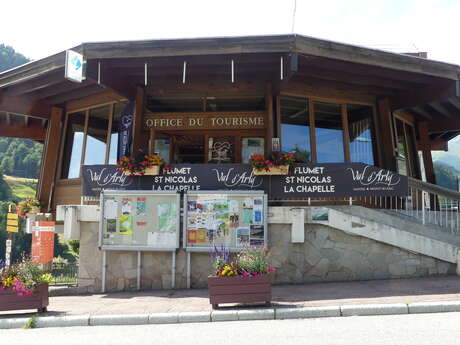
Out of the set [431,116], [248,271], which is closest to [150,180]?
[248,271]

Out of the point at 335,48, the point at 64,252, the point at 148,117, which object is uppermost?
the point at 335,48

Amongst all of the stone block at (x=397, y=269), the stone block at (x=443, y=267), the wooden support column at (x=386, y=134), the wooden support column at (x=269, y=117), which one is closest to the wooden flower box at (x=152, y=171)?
the wooden support column at (x=269, y=117)

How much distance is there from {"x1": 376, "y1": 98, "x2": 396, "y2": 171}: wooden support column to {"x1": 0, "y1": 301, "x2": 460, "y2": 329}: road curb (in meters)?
7.22

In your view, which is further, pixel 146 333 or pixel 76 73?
pixel 76 73

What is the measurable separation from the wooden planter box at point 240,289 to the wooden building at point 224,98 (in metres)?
5.24

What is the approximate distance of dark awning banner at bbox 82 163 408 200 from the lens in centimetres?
963

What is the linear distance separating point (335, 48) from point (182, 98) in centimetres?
485

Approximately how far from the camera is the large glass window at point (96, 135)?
13.8 metres

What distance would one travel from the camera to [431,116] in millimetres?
16688

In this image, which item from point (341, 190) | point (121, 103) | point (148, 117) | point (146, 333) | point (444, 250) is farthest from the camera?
point (121, 103)

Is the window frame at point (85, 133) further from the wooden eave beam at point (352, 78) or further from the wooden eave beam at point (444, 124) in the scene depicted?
the wooden eave beam at point (444, 124)

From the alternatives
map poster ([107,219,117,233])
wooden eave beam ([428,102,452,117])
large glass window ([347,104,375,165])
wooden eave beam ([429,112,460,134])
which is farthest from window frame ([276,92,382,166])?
map poster ([107,219,117,233])

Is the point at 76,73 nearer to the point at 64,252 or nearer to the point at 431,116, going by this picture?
the point at 431,116

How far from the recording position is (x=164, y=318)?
6613 millimetres
